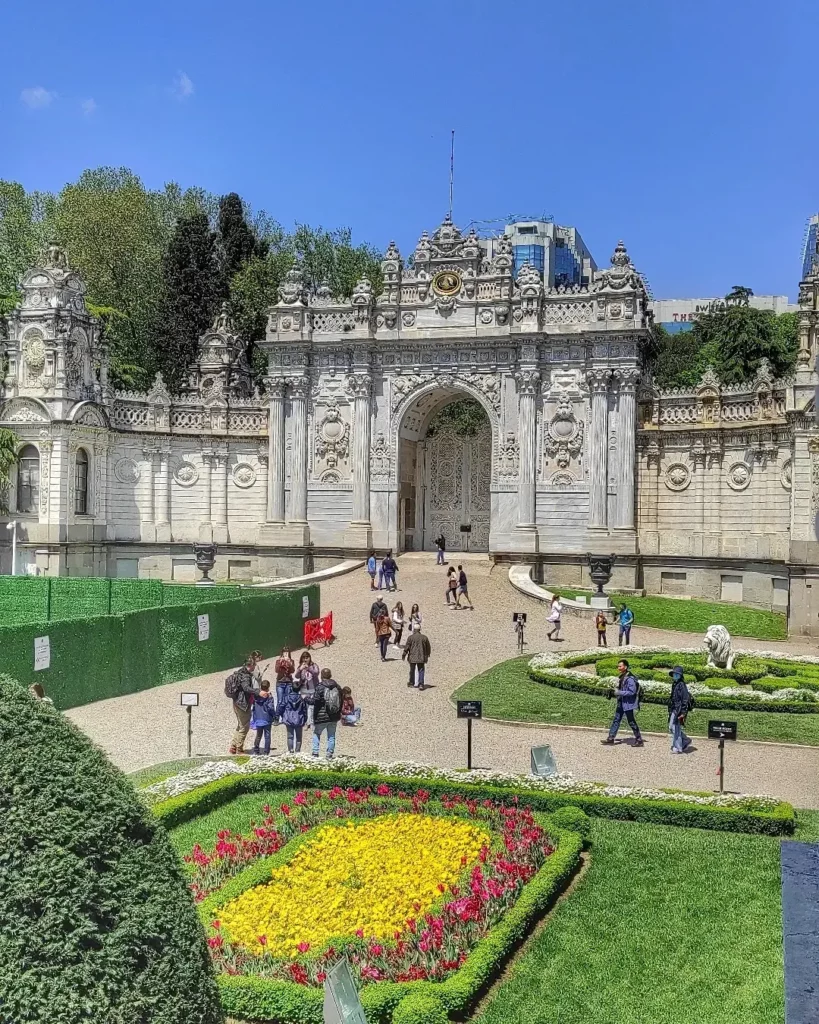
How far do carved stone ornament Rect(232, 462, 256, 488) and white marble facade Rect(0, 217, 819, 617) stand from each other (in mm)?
98

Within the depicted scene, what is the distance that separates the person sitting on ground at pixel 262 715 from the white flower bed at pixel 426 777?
1.24 m

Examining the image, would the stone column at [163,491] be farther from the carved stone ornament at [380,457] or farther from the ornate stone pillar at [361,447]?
the carved stone ornament at [380,457]

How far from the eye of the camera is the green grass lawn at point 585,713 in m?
20.1

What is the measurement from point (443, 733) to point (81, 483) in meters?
27.9

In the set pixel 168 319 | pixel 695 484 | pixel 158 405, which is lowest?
pixel 695 484

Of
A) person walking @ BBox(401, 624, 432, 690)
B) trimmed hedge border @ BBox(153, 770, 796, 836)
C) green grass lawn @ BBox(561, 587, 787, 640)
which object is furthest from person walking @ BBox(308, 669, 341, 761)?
green grass lawn @ BBox(561, 587, 787, 640)

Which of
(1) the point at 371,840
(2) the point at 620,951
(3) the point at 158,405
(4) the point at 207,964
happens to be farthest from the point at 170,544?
(4) the point at 207,964

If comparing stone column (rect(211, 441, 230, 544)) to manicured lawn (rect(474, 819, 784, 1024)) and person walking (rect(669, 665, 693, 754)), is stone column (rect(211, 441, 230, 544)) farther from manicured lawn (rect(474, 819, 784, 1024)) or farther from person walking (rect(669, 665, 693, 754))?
manicured lawn (rect(474, 819, 784, 1024))

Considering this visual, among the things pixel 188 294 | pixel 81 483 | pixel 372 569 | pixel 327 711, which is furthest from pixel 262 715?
pixel 188 294

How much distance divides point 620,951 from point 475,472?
38.5 meters

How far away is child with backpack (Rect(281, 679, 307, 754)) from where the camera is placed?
18422 millimetres

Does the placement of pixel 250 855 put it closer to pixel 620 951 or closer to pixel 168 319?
pixel 620 951

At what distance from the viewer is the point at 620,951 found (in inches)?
409

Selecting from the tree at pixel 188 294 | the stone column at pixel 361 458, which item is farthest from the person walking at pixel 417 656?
the tree at pixel 188 294
